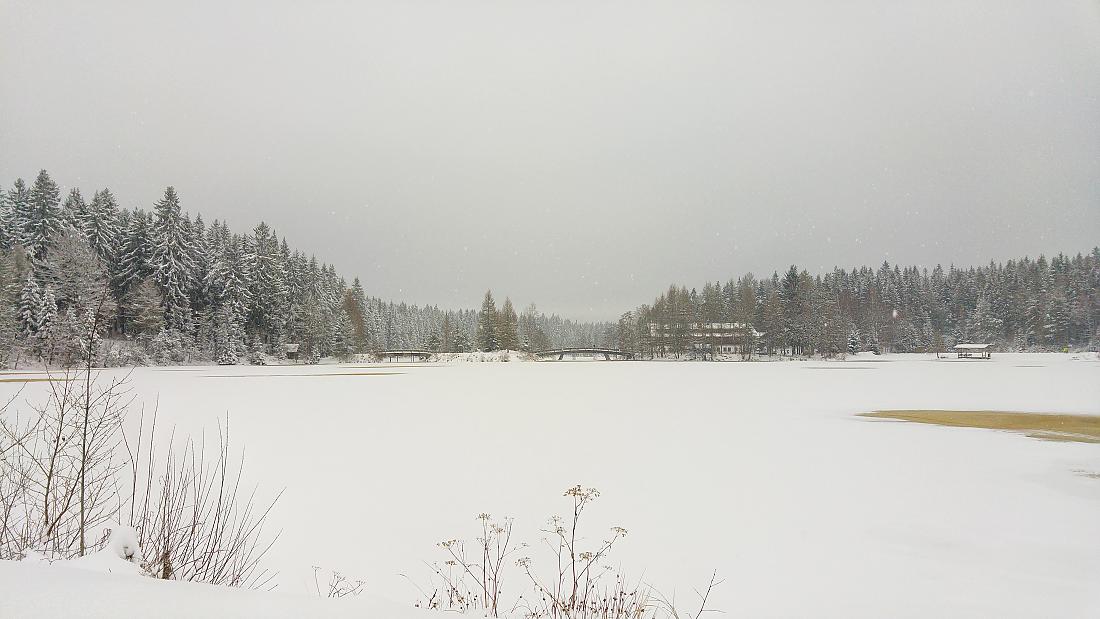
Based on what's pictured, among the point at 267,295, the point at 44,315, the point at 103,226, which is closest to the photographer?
the point at 44,315

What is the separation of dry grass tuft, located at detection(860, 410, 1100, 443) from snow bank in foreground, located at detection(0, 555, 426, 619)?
48.3 feet

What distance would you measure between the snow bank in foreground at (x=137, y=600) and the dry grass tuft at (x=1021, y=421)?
48.3ft

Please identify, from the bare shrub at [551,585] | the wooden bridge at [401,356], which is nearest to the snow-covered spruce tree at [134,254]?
the wooden bridge at [401,356]

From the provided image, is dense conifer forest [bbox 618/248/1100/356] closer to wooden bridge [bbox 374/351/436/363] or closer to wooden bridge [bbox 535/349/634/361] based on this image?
wooden bridge [bbox 535/349/634/361]

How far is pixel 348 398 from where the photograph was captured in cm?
1884

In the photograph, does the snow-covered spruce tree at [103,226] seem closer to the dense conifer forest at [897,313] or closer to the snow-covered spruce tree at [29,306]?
the snow-covered spruce tree at [29,306]

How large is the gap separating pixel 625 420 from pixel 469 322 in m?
162

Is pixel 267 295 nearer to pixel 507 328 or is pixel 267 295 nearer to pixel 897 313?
pixel 507 328

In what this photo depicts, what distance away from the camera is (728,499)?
7.29 meters

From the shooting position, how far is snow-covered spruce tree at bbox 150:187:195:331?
151 feet

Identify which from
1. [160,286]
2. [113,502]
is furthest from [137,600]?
[160,286]

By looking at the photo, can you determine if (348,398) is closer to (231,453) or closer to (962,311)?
(231,453)

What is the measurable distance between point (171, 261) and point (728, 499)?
2160 inches

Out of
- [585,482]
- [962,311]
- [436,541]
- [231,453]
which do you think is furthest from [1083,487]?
[962,311]
